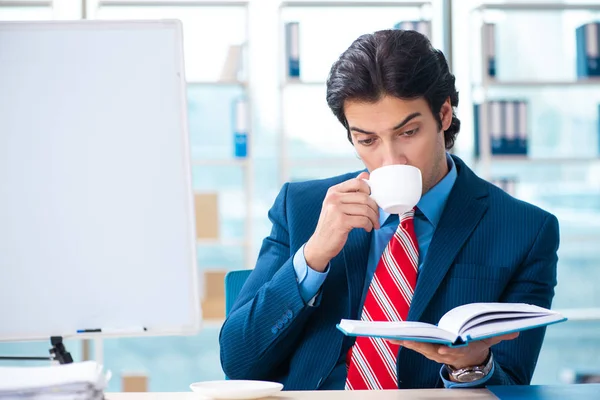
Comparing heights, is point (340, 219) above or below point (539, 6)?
below

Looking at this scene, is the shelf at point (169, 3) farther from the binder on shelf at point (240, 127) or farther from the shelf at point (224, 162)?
the shelf at point (224, 162)

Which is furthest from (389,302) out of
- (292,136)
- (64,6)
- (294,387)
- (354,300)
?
(64,6)

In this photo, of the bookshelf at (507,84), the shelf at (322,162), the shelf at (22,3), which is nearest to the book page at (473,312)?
the shelf at (322,162)

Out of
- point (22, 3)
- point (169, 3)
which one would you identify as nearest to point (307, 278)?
point (169, 3)

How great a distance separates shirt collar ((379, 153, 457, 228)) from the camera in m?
1.57

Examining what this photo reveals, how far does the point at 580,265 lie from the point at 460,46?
1520 millimetres

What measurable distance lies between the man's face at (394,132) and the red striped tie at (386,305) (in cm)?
12

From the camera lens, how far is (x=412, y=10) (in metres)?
4.22

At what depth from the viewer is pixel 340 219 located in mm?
1404

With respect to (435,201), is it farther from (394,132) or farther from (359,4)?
(359,4)

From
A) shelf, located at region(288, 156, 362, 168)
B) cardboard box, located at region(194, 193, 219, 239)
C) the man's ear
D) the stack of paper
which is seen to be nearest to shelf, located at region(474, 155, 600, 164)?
shelf, located at region(288, 156, 362, 168)

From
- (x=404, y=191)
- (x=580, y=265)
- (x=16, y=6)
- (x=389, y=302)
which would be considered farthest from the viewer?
(x=580, y=265)

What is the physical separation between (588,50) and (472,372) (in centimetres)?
330

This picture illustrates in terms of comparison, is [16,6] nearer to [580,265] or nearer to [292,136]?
[292,136]
